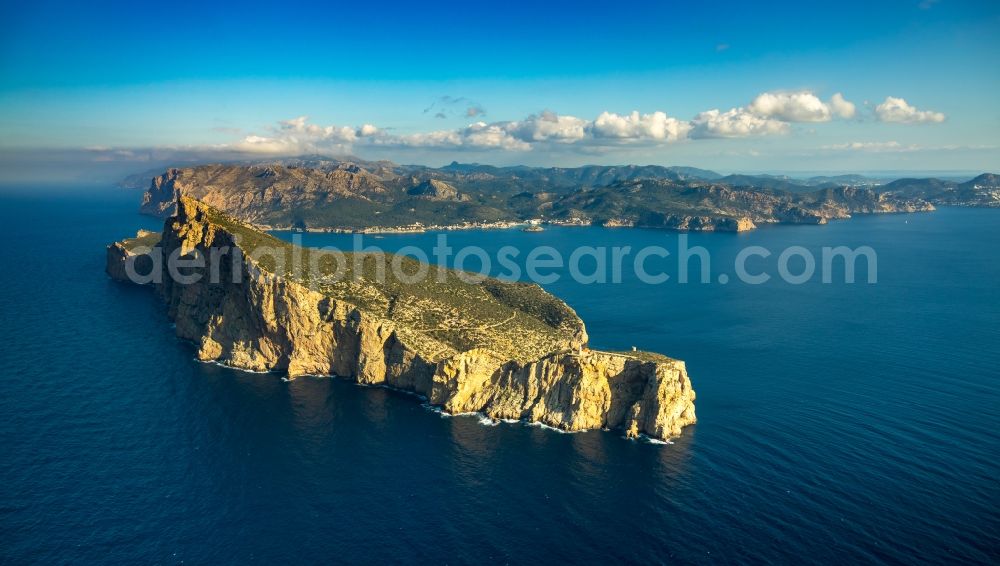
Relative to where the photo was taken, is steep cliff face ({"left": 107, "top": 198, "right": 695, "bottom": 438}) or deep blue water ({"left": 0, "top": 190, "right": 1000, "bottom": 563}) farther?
steep cliff face ({"left": 107, "top": 198, "right": 695, "bottom": 438})

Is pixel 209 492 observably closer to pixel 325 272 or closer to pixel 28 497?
pixel 28 497

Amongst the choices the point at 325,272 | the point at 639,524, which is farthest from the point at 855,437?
the point at 325,272

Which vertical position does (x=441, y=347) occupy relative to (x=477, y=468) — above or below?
above

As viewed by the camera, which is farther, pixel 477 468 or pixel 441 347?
pixel 441 347

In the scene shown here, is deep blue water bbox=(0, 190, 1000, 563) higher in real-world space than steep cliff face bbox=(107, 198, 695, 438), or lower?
lower
